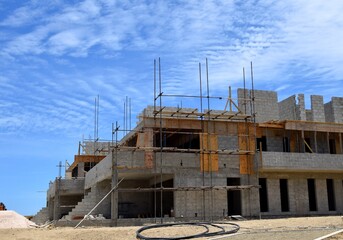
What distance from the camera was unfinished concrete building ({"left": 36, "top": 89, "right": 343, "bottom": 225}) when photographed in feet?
81.7

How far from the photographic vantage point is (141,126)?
27.1 metres

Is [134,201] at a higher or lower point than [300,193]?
lower

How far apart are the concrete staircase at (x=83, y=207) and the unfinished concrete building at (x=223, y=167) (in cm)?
6

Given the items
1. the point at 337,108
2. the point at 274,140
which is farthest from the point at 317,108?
the point at 274,140

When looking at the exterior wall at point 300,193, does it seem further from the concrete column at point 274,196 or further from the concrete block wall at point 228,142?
the concrete block wall at point 228,142

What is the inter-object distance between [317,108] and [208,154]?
1255 centimetres

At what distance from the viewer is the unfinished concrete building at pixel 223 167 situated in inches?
981

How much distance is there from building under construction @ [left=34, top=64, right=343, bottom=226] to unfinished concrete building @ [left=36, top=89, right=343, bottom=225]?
0.06 metres

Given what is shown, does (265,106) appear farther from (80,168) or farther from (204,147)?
(80,168)

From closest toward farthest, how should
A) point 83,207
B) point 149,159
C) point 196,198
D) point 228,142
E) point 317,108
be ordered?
1. point 149,159
2. point 196,198
3. point 228,142
4. point 83,207
5. point 317,108

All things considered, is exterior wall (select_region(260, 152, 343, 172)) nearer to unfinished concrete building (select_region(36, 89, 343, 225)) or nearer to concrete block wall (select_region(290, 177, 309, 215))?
unfinished concrete building (select_region(36, 89, 343, 225))

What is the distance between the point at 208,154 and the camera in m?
25.9

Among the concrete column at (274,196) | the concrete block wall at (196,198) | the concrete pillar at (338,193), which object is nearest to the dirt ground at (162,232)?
the concrete block wall at (196,198)

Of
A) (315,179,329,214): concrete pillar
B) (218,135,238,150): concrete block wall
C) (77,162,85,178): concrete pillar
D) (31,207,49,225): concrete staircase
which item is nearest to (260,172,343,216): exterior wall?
(315,179,329,214): concrete pillar
